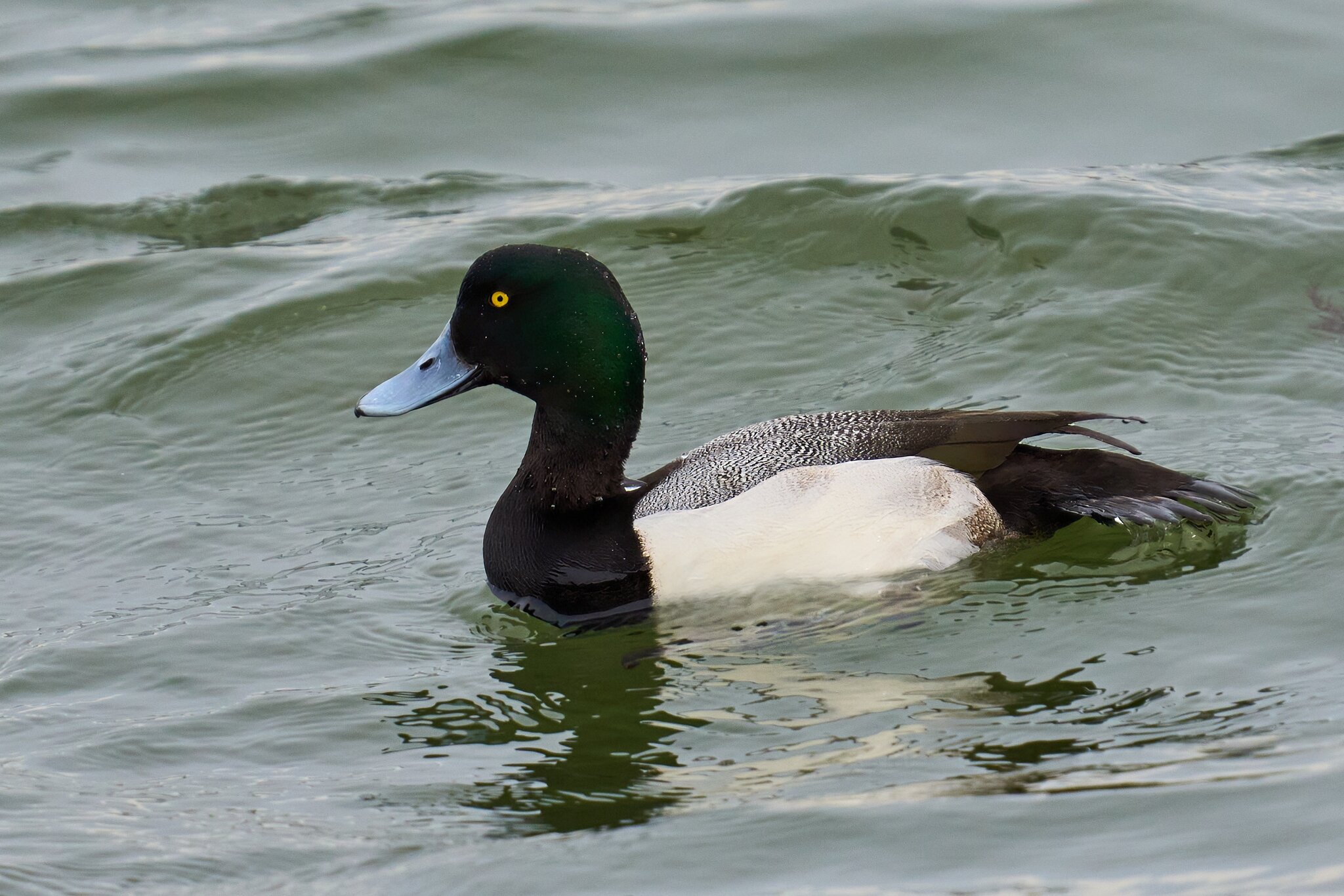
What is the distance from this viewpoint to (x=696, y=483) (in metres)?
6.23

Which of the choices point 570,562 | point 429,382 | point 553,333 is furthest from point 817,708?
point 429,382

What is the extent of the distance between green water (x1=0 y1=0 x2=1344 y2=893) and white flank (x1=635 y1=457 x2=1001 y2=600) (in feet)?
0.37

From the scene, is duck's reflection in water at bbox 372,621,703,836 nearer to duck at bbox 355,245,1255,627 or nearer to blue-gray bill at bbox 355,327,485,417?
duck at bbox 355,245,1255,627

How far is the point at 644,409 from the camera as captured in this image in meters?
8.27

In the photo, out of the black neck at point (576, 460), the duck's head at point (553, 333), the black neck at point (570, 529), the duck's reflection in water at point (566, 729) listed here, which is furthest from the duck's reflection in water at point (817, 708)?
the duck's head at point (553, 333)

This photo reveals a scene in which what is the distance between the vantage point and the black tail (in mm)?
6160

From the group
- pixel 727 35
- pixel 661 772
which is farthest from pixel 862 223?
pixel 661 772

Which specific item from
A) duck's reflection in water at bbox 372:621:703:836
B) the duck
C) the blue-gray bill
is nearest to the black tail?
the duck

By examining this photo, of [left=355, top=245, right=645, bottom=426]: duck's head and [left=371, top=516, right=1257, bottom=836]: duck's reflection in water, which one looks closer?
[left=371, top=516, right=1257, bottom=836]: duck's reflection in water

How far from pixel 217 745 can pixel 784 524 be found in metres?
2.03

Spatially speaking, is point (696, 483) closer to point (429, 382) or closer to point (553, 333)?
point (553, 333)

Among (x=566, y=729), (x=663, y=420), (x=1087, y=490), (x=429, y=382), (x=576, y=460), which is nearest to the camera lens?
(x=566, y=729)

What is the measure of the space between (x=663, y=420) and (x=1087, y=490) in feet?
8.07

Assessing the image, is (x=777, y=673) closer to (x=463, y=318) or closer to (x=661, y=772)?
(x=661, y=772)
